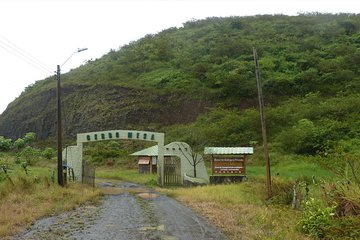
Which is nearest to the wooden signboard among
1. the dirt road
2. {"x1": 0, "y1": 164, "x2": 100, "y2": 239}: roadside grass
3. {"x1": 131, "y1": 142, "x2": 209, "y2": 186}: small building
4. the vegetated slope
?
{"x1": 131, "y1": 142, "x2": 209, "y2": 186}: small building

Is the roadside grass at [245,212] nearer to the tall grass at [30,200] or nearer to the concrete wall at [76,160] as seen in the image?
the tall grass at [30,200]

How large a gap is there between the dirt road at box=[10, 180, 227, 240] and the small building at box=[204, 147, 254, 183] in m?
8.76

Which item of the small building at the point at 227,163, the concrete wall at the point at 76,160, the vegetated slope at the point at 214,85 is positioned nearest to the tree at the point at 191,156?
the small building at the point at 227,163

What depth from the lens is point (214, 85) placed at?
56.6m

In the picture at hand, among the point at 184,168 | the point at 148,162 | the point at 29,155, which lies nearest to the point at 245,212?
the point at 184,168

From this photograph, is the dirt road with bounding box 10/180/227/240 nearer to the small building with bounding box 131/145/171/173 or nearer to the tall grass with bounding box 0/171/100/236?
the tall grass with bounding box 0/171/100/236

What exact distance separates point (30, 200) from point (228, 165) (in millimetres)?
13126

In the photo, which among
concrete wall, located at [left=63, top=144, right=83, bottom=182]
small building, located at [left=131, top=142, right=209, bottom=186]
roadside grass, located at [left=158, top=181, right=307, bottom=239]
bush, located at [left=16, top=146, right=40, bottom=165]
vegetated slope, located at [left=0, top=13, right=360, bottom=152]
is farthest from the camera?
vegetated slope, located at [left=0, top=13, right=360, bottom=152]

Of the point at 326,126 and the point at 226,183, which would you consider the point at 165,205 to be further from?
the point at 326,126

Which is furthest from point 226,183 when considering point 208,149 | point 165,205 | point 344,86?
point 344,86

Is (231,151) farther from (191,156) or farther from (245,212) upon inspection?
(245,212)

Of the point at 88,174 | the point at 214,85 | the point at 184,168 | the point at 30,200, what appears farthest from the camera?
the point at 214,85

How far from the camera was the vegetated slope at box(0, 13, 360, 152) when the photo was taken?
149ft

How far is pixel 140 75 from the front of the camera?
67.2 metres
